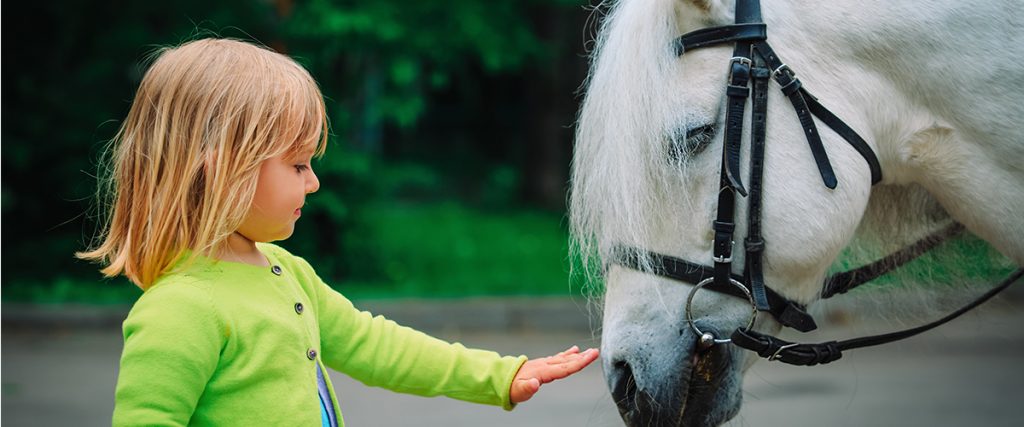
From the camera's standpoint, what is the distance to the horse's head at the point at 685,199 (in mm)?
1853

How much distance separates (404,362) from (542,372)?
254 millimetres

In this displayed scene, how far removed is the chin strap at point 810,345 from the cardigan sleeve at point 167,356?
970mm

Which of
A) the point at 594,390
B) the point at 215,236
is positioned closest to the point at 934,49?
the point at 215,236

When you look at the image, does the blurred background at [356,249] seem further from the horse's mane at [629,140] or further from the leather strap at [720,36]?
the leather strap at [720,36]

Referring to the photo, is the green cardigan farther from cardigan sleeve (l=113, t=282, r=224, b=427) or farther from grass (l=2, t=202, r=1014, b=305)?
grass (l=2, t=202, r=1014, b=305)

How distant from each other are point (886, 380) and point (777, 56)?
4365 mm

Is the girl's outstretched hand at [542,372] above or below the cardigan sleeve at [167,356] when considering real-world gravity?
below

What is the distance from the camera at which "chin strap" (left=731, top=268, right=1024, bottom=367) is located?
6.18 ft

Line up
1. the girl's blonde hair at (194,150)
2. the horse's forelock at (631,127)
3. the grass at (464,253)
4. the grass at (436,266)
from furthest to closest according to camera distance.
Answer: the grass at (464,253) < the grass at (436,266) < the horse's forelock at (631,127) < the girl's blonde hair at (194,150)

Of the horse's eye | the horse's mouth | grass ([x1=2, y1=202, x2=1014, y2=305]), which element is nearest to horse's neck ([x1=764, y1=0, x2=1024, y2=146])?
the horse's eye

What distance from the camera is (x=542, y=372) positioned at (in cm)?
179

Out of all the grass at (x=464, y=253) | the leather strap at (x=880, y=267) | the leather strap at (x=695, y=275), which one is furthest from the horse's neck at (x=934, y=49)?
the grass at (x=464, y=253)

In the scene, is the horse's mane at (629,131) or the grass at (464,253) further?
the grass at (464,253)

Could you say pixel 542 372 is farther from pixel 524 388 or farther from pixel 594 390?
pixel 594 390
